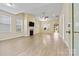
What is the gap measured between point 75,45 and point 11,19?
729 cm

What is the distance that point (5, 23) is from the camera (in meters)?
8.12

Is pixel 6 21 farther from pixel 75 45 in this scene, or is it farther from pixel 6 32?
pixel 75 45

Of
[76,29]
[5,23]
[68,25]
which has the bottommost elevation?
→ [76,29]

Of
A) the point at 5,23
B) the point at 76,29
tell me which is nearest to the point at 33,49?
the point at 76,29

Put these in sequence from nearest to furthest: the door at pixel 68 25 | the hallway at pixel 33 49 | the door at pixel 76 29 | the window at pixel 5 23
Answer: the door at pixel 76 29 → the door at pixel 68 25 → the hallway at pixel 33 49 → the window at pixel 5 23

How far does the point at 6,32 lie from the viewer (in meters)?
8.11

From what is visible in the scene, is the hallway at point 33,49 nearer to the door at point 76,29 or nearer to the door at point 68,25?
the door at point 68,25

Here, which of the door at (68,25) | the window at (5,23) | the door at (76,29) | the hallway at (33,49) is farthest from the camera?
the window at (5,23)

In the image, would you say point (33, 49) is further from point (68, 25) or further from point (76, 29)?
point (76, 29)

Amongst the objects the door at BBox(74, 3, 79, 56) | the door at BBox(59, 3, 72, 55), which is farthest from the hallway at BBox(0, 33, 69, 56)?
the door at BBox(74, 3, 79, 56)

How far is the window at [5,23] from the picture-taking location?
764cm

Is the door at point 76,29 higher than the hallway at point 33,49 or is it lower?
higher

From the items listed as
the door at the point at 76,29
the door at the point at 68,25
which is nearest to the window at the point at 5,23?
the door at the point at 68,25

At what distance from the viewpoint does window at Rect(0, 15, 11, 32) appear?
25.1 ft
